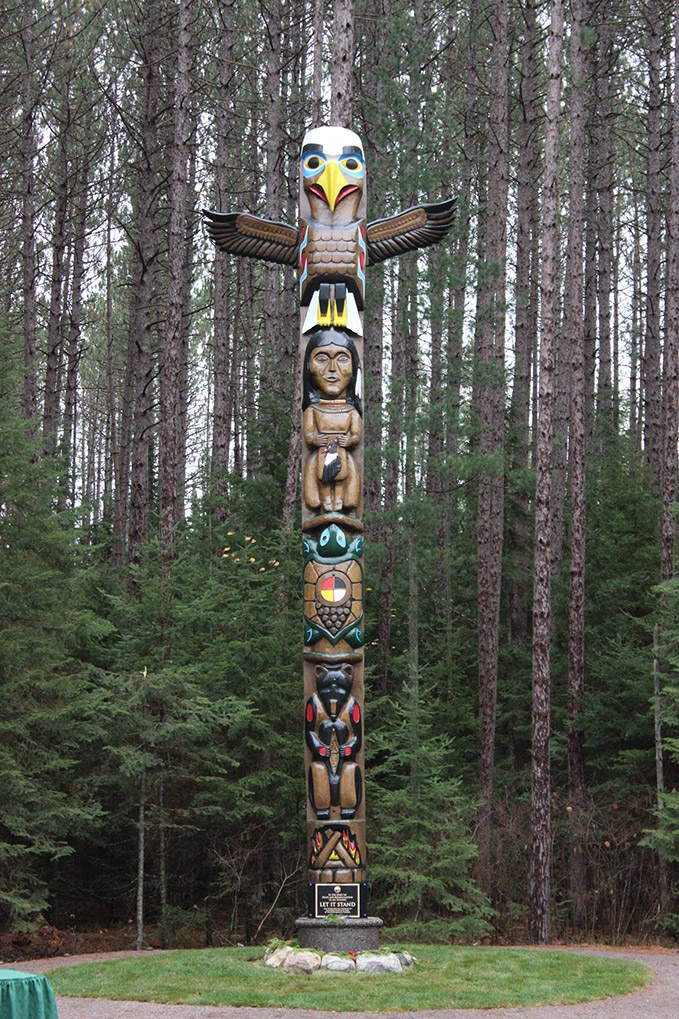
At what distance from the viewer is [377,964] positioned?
1134cm

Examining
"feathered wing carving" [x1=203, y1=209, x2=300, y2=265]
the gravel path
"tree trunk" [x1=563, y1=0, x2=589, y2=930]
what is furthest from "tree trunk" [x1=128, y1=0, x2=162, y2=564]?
the gravel path

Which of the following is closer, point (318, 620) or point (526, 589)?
point (318, 620)

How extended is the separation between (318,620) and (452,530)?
1960cm

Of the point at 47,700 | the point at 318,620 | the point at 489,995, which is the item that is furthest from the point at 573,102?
the point at 489,995

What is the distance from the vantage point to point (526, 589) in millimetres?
23172

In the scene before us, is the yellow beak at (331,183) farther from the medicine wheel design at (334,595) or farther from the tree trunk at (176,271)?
the tree trunk at (176,271)

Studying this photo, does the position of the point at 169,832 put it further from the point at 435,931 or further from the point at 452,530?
the point at 452,530

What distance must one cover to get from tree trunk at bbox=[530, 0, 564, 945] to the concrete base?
470 centimetres

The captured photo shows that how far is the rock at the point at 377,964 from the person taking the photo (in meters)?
11.3

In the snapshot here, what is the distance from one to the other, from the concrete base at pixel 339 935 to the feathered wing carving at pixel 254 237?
7.23 metres

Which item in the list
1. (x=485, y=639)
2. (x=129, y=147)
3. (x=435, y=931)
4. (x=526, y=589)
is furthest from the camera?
(x=129, y=147)

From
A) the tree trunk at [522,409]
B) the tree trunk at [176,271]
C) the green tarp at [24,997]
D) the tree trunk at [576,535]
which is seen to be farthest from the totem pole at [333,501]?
the tree trunk at [522,409]

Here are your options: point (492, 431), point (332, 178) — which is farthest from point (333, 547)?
point (492, 431)

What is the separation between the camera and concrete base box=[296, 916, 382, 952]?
458 inches
